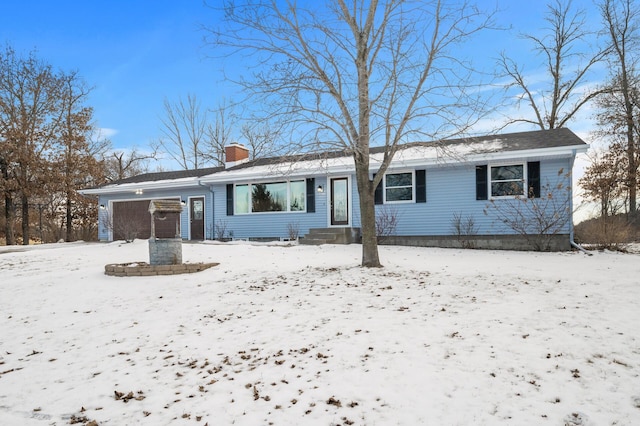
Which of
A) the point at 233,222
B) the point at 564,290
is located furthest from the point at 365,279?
the point at 233,222

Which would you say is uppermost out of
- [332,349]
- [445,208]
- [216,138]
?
[216,138]

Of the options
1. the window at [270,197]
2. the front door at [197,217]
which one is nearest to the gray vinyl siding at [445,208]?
the window at [270,197]

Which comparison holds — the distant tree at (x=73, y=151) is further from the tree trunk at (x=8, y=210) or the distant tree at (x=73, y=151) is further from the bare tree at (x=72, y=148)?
the tree trunk at (x=8, y=210)

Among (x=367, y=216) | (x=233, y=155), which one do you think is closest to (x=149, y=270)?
(x=367, y=216)

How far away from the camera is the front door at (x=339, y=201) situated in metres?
14.4

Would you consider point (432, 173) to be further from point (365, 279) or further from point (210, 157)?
point (210, 157)

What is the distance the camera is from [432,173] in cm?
1322

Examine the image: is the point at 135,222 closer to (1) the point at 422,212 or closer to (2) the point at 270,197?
(2) the point at 270,197

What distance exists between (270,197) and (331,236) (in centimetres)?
341

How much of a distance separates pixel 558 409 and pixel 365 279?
4491 millimetres

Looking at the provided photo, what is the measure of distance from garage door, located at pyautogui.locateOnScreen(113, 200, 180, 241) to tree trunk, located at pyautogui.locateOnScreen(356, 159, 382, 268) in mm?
11537

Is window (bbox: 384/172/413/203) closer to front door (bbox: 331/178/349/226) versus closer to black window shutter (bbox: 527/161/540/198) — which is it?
front door (bbox: 331/178/349/226)

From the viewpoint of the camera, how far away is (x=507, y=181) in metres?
12.3

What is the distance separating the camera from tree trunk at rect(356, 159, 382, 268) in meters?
8.12
